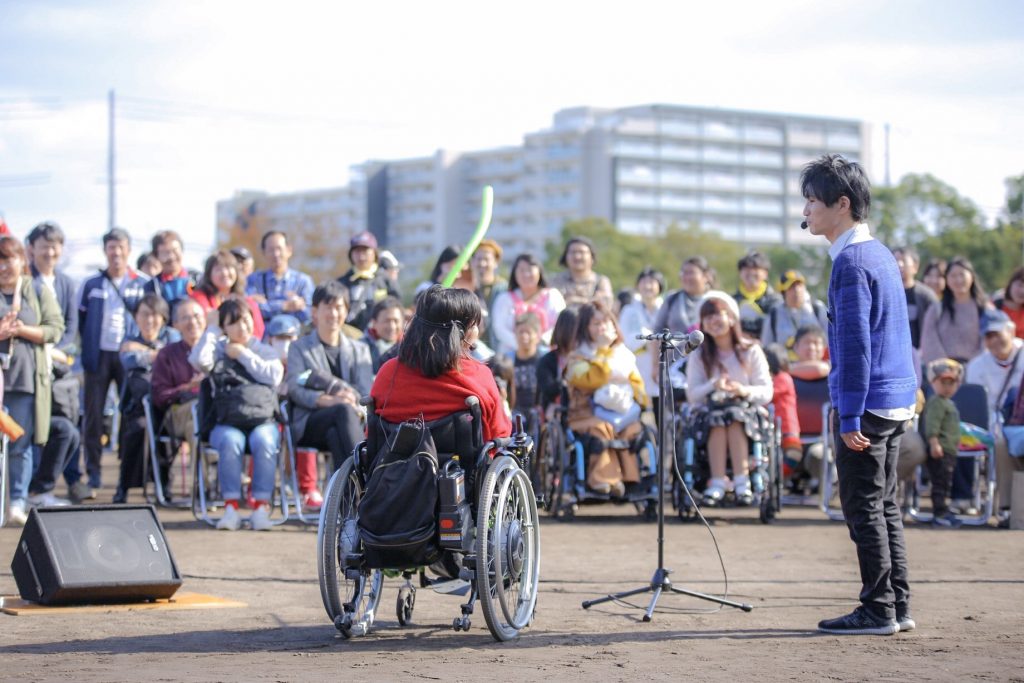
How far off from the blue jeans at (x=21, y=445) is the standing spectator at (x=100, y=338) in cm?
159

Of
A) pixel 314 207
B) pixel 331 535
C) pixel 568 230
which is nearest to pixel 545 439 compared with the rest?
pixel 331 535

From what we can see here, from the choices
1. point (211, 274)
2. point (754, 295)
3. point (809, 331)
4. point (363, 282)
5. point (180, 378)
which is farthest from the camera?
point (754, 295)

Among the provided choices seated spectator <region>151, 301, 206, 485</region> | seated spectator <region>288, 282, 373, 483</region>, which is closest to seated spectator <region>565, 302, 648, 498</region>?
seated spectator <region>288, 282, 373, 483</region>

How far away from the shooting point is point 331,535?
6.07 metres

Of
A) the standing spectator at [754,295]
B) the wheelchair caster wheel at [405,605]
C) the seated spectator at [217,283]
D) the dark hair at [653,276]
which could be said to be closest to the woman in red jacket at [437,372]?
the wheelchair caster wheel at [405,605]

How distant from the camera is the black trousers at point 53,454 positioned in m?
10.9

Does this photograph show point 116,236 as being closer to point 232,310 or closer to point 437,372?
point 232,310

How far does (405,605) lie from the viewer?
6605mm

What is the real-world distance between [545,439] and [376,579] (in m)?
4.73

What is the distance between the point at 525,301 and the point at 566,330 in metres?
1.47

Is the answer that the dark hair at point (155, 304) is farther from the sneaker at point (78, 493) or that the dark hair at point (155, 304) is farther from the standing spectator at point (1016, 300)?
the standing spectator at point (1016, 300)

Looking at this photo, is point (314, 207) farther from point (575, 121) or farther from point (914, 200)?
point (914, 200)

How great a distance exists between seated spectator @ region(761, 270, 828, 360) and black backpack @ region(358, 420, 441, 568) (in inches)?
290

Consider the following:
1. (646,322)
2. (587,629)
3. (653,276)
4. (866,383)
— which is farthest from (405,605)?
(653,276)
